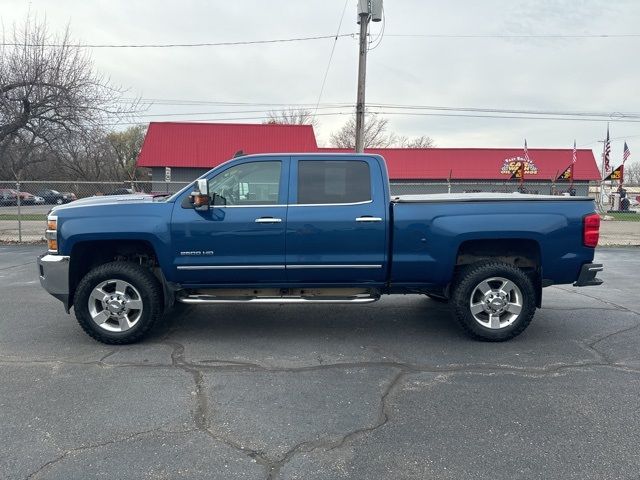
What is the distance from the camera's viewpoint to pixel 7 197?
124 feet

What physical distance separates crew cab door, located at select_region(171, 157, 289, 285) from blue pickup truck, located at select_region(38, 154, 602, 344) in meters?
0.01

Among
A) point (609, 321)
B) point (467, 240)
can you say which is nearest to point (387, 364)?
point (467, 240)

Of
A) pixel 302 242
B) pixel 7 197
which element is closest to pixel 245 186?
pixel 302 242

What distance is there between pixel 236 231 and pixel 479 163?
32.6 metres

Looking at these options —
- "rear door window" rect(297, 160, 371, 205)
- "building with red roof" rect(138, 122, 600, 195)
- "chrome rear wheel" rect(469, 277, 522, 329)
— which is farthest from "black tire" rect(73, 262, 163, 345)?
"building with red roof" rect(138, 122, 600, 195)

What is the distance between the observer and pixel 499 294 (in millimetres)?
4902

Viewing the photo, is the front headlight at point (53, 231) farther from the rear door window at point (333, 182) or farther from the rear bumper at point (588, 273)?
the rear bumper at point (588, 273)

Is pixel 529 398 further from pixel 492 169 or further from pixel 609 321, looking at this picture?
pixel 492 169

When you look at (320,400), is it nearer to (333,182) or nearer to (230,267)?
(230,267)

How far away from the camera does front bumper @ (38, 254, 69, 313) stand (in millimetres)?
4703

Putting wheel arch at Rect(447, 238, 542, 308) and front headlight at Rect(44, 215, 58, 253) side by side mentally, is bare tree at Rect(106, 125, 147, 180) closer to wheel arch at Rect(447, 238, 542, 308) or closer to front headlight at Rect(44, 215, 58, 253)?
front headlight at Rect(44, 215, 58, 253)

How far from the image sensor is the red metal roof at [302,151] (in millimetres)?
29297

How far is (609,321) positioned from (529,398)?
2932 millimetres

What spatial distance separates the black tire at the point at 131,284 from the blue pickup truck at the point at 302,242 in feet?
0.03
